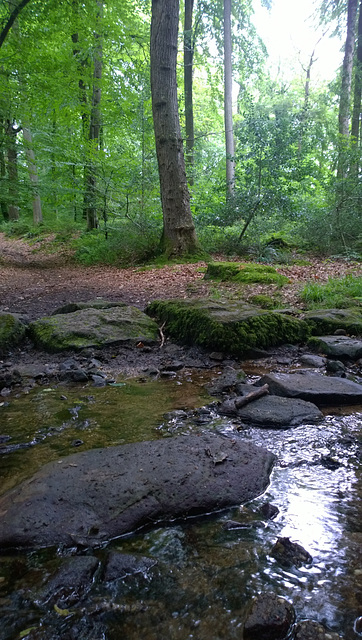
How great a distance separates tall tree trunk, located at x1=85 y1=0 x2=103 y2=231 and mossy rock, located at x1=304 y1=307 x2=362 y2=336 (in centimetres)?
954

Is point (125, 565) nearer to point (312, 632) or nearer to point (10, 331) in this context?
point (312, 632)

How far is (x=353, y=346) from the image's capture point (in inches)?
155

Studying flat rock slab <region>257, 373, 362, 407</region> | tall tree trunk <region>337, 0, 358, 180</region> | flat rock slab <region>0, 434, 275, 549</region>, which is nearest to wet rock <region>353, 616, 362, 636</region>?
flat rock slab <region>0, 434, 275, 549</region>

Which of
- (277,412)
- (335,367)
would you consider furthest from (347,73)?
(277,412)

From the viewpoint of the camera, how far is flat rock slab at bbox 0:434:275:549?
1.60 metres

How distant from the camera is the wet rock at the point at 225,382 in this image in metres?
3.21

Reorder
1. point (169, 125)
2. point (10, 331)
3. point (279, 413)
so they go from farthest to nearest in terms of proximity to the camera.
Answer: point (169, 125), point (10, 331), point (279, 413)

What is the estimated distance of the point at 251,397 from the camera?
2.87 metres

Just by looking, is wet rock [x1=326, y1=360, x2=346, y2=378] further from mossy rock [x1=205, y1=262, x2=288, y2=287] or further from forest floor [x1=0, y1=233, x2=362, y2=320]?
mossy rock [x1=205, y1=262, x2=288, y2=287]

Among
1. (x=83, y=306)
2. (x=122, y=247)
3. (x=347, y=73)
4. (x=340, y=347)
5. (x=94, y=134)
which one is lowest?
(x=340, y=347)

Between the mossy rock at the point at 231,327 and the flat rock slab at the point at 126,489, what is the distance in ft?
6.36

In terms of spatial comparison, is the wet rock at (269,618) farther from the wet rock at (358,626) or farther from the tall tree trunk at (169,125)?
the tall tree trunk at (169,125)

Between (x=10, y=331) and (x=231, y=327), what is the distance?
99.4 inches

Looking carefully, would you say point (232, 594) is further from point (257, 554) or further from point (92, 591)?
point (92, 591)
